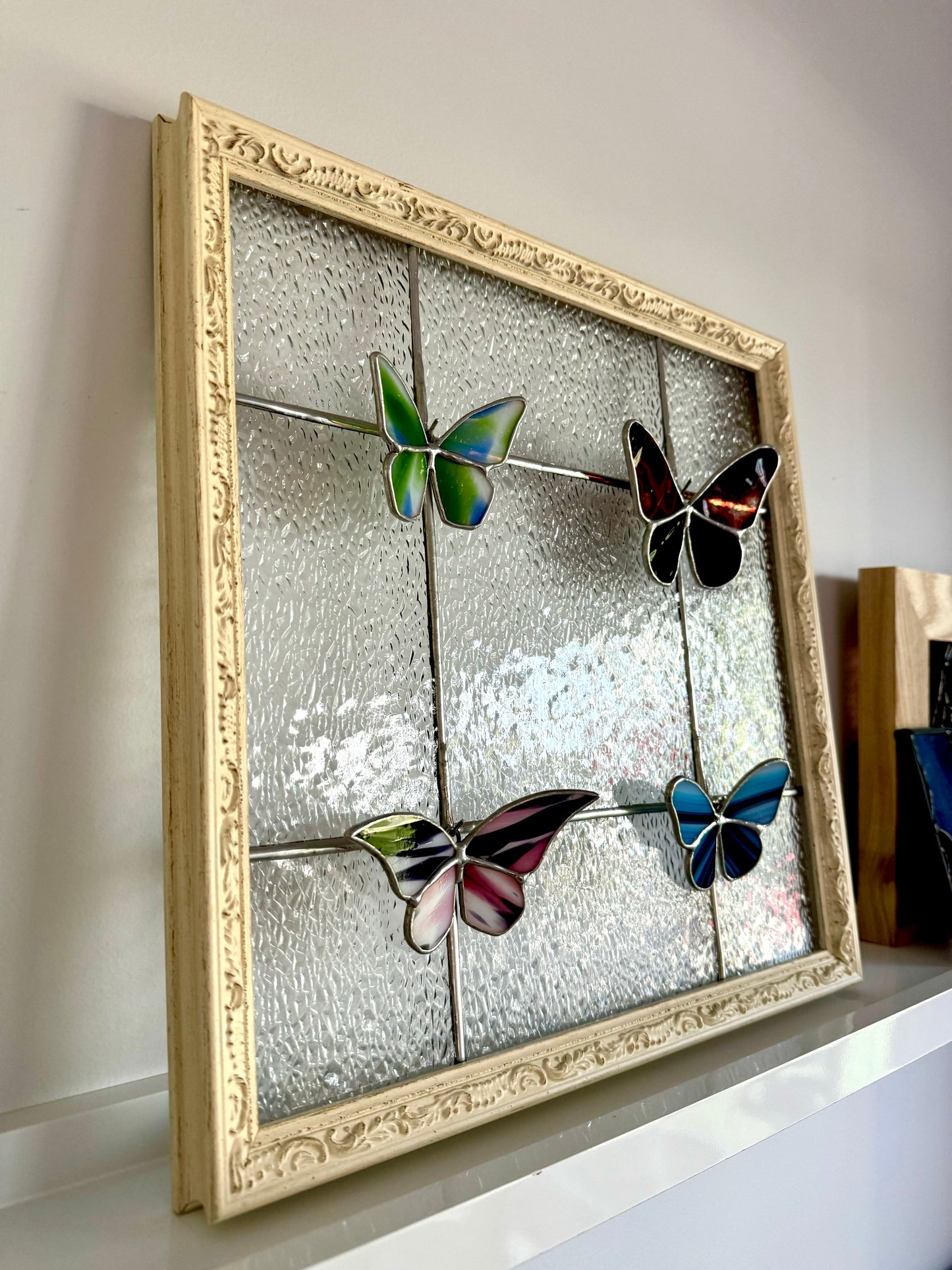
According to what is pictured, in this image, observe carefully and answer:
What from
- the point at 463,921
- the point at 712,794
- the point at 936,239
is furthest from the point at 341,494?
the point at 936,239

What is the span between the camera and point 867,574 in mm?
1017

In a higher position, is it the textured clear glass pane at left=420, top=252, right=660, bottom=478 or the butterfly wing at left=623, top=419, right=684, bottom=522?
the textured clear glass pane at left=420, top=252, right=660, bottom=478

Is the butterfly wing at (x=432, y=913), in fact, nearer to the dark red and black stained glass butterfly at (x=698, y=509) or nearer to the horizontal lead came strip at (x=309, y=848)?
the horizontal lead came strip at (x=309, y=848)

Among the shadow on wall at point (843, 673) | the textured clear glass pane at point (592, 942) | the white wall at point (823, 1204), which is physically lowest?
the white wall at point (823, 1204)

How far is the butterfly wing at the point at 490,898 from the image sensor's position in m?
0.59

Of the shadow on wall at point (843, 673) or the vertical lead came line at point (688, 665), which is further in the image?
the shadow on wall at point (843, 673)

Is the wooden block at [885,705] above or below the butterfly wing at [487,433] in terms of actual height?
below

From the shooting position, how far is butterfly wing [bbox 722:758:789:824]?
0.76 m

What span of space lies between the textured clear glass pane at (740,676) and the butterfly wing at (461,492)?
250 mm

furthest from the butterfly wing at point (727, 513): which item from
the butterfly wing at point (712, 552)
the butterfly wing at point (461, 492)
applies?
the butterfly wing at point (461, 492)

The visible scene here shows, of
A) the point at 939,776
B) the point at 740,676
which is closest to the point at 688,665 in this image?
the point at 740,676

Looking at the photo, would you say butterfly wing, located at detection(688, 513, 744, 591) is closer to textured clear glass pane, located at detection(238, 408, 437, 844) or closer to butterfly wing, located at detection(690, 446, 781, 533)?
butterfly wing, located at detection(690, 446, 781, 533)

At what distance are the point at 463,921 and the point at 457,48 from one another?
2.33 ft

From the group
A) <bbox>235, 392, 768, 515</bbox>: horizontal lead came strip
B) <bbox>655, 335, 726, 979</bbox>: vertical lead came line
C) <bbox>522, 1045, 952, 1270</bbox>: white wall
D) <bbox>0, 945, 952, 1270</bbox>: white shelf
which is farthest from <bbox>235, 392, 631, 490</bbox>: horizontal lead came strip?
<bbox>522, 1045, 952, 1270</bbox>: white wall
